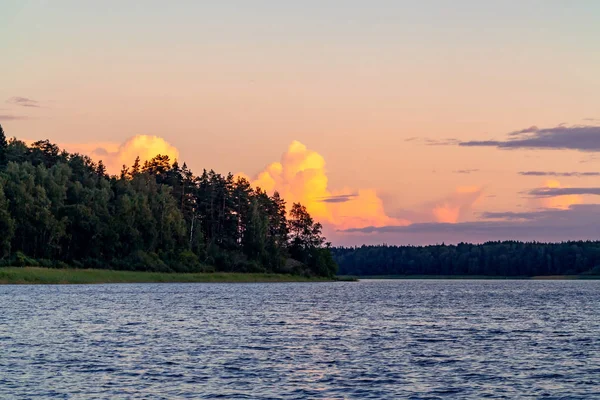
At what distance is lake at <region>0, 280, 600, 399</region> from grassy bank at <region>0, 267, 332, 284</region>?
202ft

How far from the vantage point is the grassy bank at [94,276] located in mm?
137000

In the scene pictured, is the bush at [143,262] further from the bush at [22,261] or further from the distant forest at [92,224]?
the bush at [22,261]

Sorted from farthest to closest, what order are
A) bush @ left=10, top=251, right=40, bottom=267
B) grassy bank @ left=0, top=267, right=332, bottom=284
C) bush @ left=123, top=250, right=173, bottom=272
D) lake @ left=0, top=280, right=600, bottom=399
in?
bush @ left=123, top=250, right=173, bottom=272, bush @ left=10, top=251, right=40, bottom=267, grassy bank @ left=0, top=267, right=332, bottom=284, lake @ left=0, top=280, right=600, bottom=399

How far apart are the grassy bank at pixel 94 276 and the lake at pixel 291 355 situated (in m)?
61.5

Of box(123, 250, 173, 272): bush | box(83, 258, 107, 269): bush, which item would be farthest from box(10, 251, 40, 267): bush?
box(123, 250, 173, 272): bush

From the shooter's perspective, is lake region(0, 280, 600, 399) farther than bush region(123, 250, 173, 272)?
No

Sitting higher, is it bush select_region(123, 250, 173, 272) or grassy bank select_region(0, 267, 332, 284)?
bush select_region(123, 250, 173, 272)

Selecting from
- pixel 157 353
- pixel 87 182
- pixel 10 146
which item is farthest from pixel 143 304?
pixel 10 146

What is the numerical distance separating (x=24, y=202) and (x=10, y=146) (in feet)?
157

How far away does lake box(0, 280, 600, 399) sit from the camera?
116 feet

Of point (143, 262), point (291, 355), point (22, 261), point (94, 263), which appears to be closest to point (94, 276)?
point (94, 263)

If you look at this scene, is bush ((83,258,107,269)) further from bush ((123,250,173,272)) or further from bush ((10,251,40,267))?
bush ((10,251,40,267))

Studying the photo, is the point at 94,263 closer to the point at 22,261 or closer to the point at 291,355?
the point at 22,261

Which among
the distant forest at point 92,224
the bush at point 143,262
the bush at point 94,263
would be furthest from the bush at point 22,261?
the bush at point 143,262
